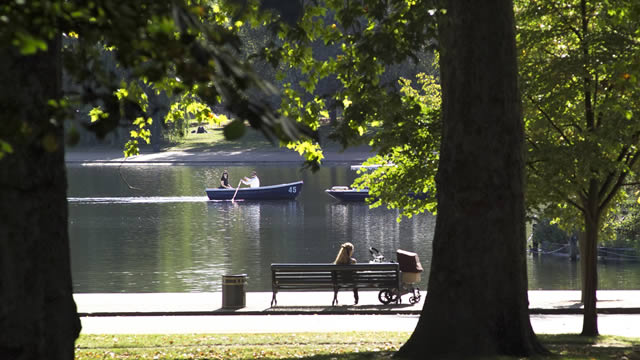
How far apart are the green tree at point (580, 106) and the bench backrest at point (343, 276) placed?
15.6 ft

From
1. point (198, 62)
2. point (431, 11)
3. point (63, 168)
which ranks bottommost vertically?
point (63, 168)

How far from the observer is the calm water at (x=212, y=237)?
32.4m

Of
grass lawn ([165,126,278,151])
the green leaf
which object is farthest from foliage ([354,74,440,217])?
grass lawn ([165,126,278,151])

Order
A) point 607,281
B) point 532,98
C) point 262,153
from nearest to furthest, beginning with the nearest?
point 532,98 < point 607,281 < point 262,153

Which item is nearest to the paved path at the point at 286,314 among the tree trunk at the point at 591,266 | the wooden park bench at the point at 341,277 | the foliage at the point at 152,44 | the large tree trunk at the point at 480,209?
the wooden park bench at the point at 341,277

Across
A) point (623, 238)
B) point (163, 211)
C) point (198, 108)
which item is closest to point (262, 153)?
point (163, 211)

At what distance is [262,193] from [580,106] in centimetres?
4553

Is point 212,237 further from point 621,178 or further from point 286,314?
point 621,178

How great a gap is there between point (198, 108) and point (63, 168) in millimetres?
10554

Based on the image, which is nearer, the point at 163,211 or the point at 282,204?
the point at 163,211

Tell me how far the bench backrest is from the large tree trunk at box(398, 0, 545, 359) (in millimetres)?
10518

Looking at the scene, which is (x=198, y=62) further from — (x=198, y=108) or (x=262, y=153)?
(x=262, y=153)

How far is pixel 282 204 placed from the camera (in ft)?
199

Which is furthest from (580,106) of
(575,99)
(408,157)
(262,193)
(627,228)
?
(262,193)
